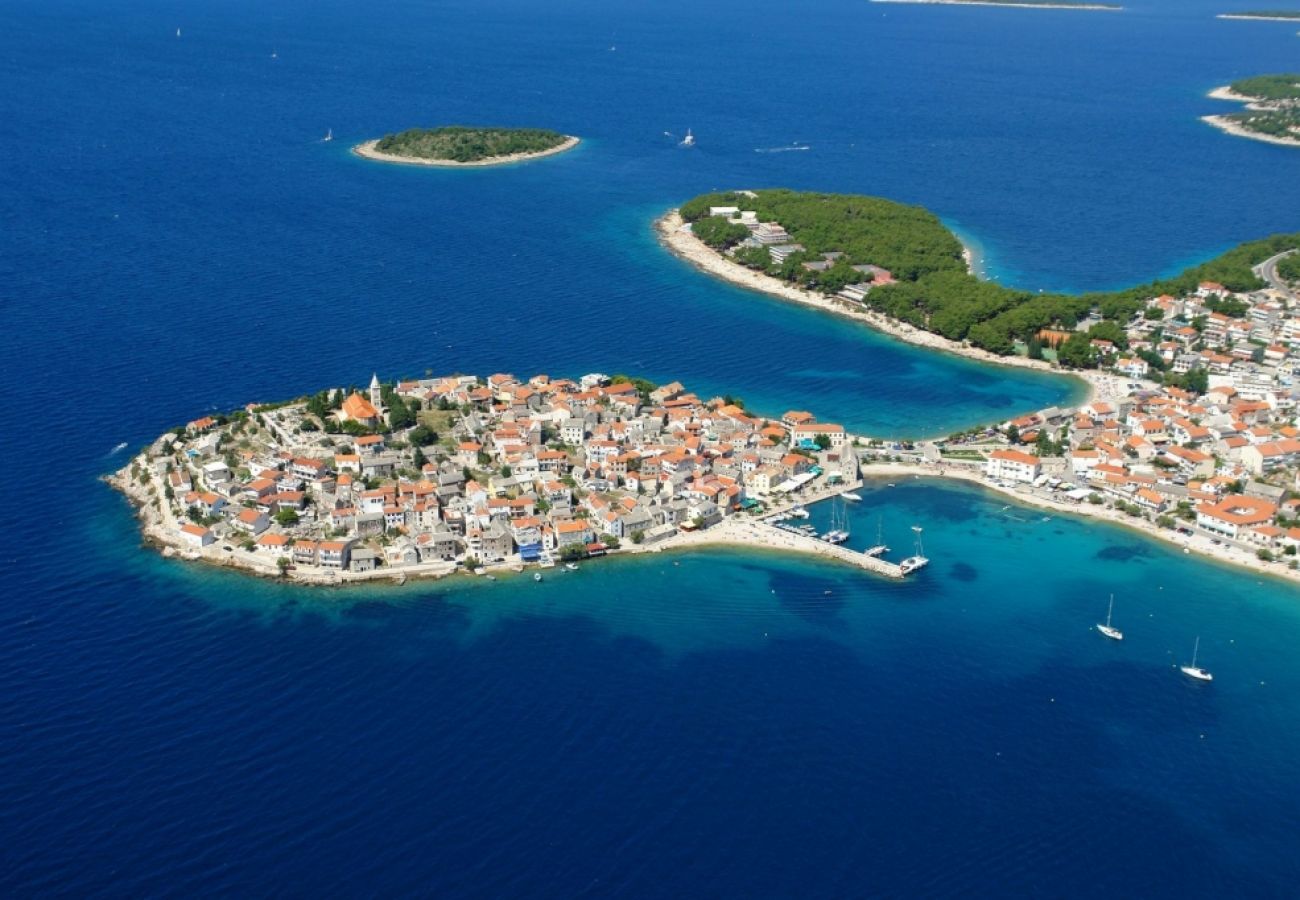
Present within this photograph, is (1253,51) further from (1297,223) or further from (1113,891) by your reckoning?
(1113,891)

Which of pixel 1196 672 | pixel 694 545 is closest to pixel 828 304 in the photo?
pixel 694 545

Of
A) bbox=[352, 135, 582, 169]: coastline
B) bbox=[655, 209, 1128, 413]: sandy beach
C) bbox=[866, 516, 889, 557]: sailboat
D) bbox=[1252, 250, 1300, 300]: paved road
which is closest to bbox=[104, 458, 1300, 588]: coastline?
bbox=[866, 516, 889, 557]: sailboat

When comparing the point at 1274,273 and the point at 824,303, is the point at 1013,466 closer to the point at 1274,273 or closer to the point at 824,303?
the point at 824,303

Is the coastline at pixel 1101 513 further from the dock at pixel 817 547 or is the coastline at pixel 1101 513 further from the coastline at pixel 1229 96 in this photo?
the coastline at pixel 1229 96

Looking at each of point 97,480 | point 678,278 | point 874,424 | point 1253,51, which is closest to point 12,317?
point 97,480

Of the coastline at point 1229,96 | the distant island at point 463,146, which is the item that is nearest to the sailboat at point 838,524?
the distant island at point 463,146

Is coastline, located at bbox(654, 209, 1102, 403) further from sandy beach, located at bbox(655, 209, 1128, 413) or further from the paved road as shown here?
the paved road
